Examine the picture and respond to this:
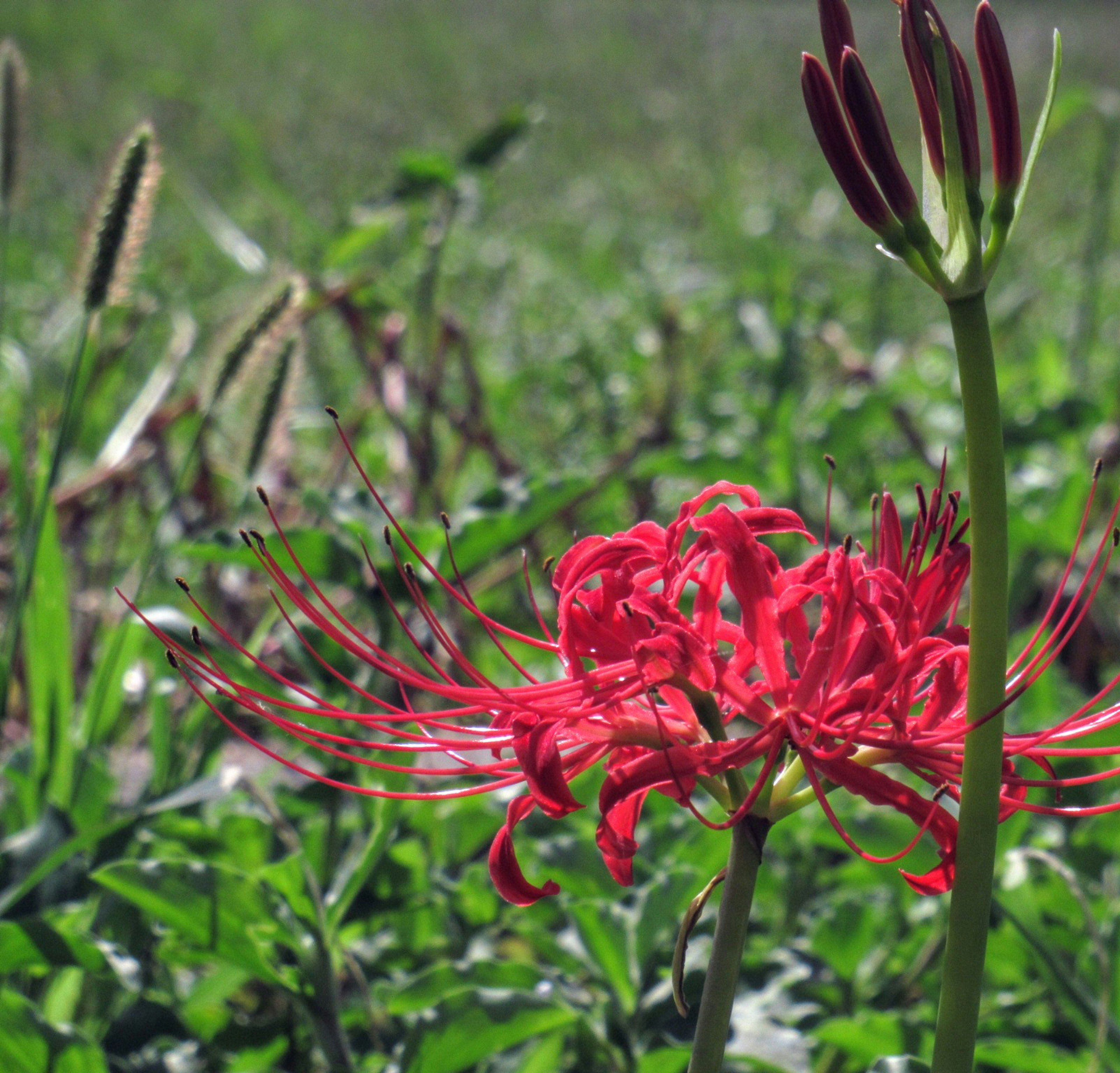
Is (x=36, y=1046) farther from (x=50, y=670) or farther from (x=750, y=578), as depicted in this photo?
(x=750, y=578)

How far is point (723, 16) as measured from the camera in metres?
7.04

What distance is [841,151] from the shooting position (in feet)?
1.73

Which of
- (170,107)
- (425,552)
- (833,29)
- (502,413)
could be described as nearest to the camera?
(833,29)

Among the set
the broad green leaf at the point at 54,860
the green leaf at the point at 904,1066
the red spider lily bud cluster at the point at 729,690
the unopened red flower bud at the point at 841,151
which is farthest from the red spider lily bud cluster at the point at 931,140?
the broad green leaf at the point at 54,860

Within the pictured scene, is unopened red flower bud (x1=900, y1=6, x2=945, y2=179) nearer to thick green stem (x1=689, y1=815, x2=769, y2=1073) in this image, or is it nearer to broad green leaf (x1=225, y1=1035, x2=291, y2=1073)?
thick green stem (x1=689, y1=815, x2=769, y2=1073)

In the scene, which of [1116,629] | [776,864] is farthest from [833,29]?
[1116,629]

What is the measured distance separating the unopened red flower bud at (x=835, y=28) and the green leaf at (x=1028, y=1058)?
2.25ft

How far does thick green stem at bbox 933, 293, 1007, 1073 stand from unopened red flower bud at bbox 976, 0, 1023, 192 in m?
0.06

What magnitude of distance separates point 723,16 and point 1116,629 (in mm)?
6188

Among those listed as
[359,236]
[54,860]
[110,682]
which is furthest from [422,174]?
[54,860]

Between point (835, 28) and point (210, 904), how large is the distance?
0.74 metres

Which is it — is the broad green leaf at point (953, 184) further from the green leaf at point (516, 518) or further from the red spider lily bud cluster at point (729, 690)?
the green leaf at point (516, 518)

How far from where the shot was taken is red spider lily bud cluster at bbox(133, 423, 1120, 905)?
23.5 inches

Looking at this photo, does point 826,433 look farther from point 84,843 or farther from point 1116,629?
point 84,843
